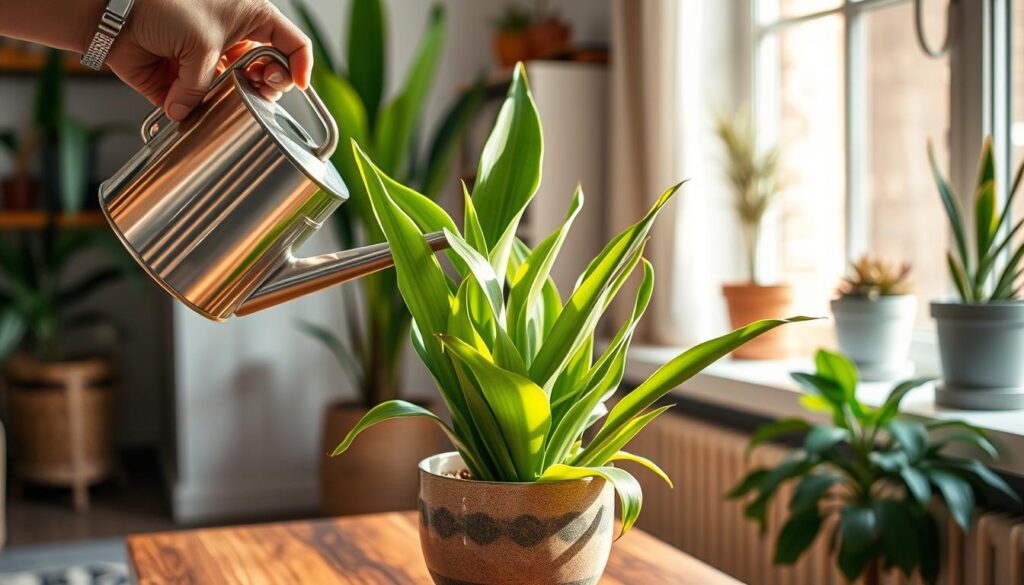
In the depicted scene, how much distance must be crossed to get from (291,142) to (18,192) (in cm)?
395

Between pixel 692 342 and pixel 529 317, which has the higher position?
pixel 529 317

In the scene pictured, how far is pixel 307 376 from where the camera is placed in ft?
13.3

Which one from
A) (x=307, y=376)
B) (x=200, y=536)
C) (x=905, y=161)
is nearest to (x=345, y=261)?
(x=200, y=536)

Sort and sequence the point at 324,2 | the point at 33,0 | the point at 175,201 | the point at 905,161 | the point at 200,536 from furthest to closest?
1. the point at 324,2
2. the point at 905,161
3. the point at 200,536
4. the point at 33,0
5. the point at 175,201

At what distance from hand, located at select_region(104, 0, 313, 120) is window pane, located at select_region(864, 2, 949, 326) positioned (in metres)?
1.94

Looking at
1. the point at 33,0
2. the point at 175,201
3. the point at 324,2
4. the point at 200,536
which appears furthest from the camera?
the point at 324,2

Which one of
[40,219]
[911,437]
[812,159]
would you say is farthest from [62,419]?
[911,437]

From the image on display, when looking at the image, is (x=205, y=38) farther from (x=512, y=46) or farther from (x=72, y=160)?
(x=72, y=160)

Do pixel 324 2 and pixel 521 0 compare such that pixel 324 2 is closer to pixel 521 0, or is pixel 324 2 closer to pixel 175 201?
pixel 521 0

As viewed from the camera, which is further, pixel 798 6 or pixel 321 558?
pixel 798 6

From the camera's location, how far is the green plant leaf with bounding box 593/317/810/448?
35.5 inches

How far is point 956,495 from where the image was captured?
1.76 m

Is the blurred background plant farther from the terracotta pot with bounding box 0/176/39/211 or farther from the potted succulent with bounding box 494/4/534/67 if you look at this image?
the terracotta pot with bounding box 0/176/39/211

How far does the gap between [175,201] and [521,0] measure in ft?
11.7
